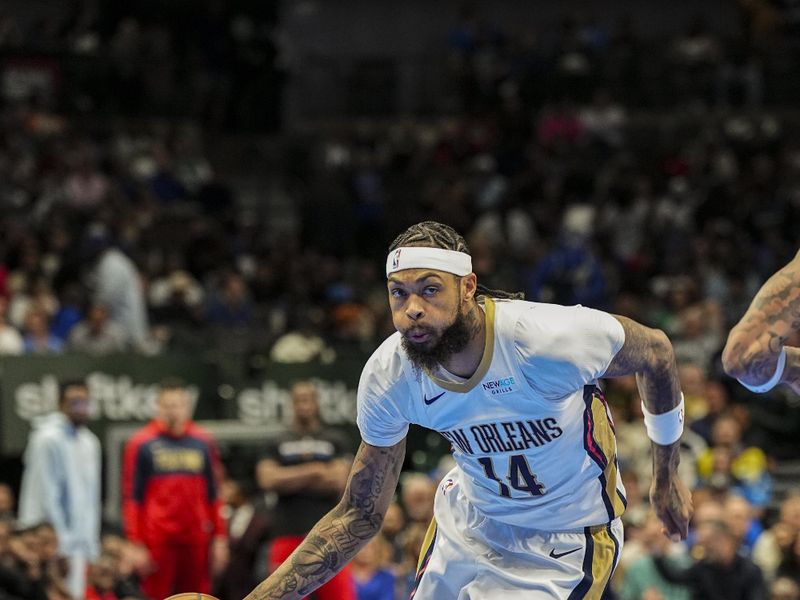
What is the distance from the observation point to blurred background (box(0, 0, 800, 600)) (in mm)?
14672

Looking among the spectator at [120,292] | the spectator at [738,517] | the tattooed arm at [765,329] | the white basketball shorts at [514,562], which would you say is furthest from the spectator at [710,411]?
the tattooed arm at [765,329]

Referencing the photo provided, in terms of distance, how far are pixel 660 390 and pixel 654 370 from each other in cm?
14

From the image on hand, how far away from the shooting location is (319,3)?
26016 millimetres

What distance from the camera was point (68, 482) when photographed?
12633 millimetres

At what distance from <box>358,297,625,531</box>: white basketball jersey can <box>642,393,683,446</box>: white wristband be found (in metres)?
0.21

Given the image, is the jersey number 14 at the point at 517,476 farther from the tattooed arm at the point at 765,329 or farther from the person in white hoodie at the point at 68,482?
the person in white hoodie at the point at 68,482

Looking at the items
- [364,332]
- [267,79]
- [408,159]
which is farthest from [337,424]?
[267,79]

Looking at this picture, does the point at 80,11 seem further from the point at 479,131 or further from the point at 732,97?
the point at 732,97

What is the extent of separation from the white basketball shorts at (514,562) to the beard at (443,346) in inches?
30.6

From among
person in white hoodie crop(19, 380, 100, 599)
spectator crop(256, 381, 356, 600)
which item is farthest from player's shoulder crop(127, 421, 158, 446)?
spectator crop(256, 381, 356, 600)

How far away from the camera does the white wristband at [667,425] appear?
20.9ft

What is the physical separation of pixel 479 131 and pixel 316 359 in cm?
851

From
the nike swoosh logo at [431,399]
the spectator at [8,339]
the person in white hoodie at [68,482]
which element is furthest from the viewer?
the spectator at [8,339]

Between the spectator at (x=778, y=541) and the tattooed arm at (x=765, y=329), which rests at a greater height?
the tattooed arm at (x=765, y=329)
